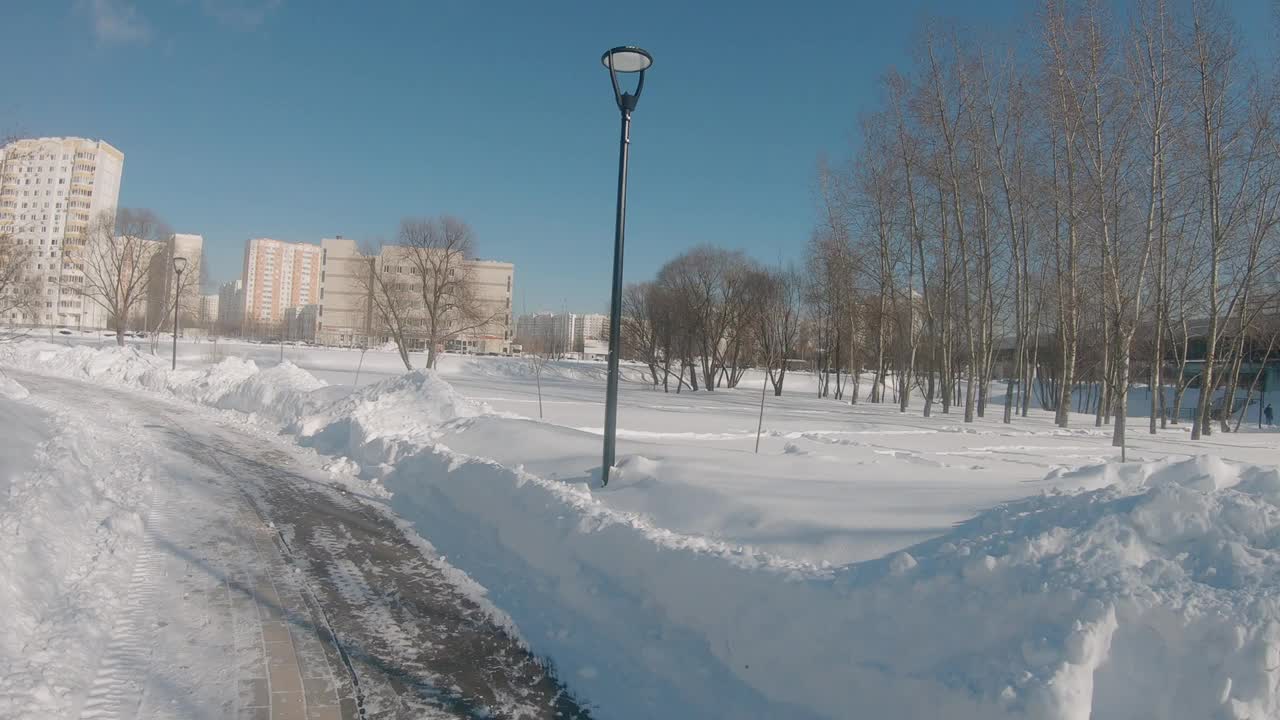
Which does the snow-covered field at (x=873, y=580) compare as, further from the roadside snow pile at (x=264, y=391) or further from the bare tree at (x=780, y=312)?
A: the bare tree at (x=780, y=312)

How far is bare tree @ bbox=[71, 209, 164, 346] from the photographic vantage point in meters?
50.0

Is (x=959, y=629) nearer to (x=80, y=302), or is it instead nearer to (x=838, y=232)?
(x=838, y=232)

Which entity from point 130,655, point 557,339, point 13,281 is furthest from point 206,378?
point 557,339

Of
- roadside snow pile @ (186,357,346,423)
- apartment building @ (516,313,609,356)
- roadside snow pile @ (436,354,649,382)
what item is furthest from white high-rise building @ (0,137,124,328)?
apartment building @ (516,313,609,356)

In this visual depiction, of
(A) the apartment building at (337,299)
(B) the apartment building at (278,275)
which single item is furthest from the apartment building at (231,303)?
(A) the apartment building at (337,299)

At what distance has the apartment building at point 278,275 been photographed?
529 feet

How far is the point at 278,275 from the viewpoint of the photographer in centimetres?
16775

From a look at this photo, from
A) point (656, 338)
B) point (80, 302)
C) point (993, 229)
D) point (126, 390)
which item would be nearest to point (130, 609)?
point (126, 390)

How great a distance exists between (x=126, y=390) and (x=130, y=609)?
79.4ft

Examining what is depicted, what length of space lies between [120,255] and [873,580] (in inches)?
2442

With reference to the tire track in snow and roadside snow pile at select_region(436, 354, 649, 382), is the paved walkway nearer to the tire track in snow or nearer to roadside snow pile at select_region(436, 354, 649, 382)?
the tire track in snow

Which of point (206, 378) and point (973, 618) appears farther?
point (206, 378)

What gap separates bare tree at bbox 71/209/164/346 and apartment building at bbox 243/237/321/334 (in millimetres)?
111482

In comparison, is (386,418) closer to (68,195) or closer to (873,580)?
(873,580)
